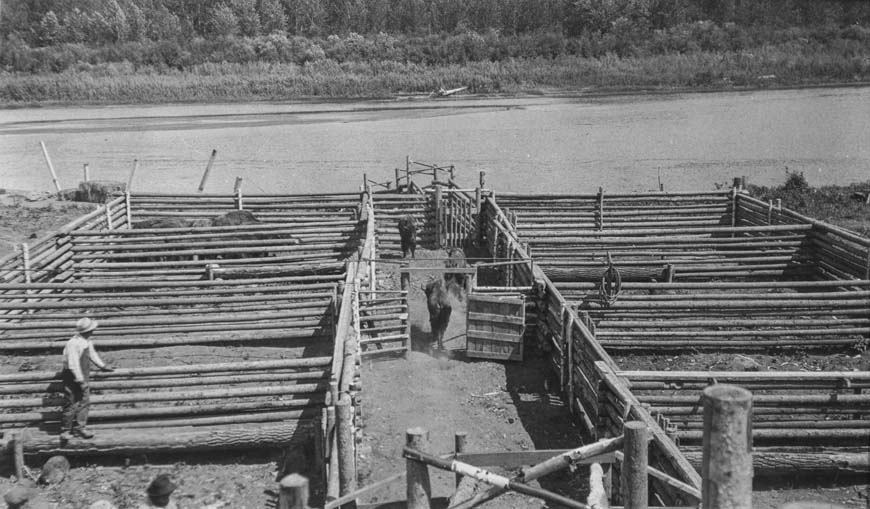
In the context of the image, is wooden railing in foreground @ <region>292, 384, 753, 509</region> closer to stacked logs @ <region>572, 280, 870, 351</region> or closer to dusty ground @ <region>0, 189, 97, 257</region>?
stacked logs @ <region>572, 280, 870, 351</region>

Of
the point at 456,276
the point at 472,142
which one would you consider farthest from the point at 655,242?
the point at 472,142

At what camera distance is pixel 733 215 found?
71.6 feet

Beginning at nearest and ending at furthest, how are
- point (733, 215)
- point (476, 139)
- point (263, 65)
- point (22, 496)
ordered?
point (22, 496) → point (733, 215) → point (476, 139) → point (263, 65)

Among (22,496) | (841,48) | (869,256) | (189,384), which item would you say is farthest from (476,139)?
(841,48)

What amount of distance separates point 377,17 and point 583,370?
110 m

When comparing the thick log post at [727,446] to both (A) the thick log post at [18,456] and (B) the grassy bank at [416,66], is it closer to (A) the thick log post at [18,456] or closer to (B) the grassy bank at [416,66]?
(A) the thick log post at [18,456]

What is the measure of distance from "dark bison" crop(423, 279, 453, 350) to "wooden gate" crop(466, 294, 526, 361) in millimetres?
479

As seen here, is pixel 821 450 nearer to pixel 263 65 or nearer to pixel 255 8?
pixel 263 65

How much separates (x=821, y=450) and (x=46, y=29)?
11431cm

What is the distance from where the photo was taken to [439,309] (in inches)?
552

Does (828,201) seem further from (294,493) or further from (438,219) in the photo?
(294,493)

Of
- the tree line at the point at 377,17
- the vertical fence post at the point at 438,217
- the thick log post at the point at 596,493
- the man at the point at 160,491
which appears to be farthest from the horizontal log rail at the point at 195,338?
the tree line at the point at 377,17

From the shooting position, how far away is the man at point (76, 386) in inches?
396

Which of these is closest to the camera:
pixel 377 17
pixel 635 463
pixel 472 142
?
pixel 635 463
